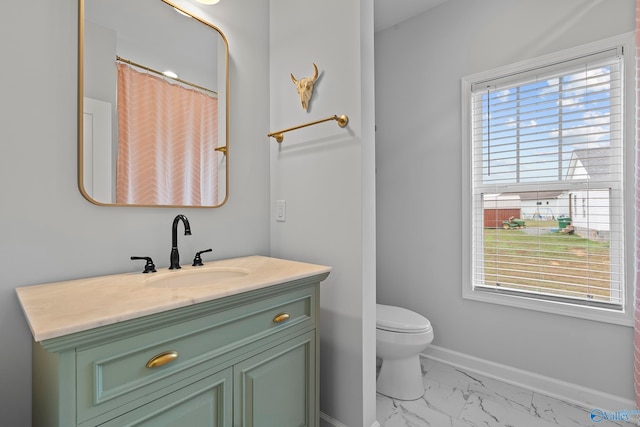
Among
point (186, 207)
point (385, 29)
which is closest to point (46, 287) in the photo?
point (186, 207)

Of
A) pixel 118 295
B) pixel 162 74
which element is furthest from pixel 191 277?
pixel 162 74

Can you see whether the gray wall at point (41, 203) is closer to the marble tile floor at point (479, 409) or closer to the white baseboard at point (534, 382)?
the marble tile floor at point (479, 409)

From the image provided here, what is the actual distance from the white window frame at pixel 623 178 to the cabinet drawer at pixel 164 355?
160 centimetres

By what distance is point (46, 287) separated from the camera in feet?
3.26

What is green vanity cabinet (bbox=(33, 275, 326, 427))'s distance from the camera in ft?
2.25

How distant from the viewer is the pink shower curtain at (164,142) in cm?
125

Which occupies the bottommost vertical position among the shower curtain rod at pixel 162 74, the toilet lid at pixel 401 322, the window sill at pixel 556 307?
the toilet lid at pixel 401 322

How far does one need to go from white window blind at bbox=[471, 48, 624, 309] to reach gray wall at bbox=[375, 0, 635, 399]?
0.13 m

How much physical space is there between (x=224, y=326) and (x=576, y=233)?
2.07 meters

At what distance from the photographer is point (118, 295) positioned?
0.89 metres

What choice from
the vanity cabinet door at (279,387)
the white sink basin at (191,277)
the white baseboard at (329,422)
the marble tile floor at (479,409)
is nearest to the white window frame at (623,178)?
the marble tile floor at (479,409)

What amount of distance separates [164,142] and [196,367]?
100cm

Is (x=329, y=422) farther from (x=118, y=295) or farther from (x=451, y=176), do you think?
(x=451, y=176)

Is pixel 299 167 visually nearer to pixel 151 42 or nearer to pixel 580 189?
pixel 151 42
